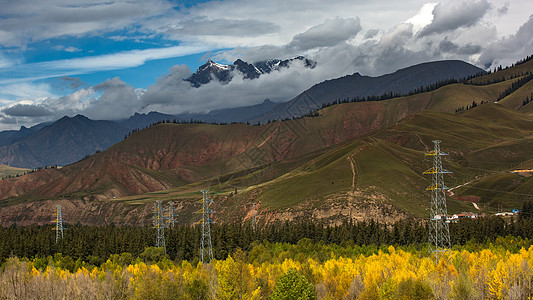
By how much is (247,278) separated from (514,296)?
35.5 m

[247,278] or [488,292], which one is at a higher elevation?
[247,278]

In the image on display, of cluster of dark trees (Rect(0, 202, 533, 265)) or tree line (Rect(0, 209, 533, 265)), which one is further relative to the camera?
cluster of dark trees (Rect(0, 202, 533, 265))

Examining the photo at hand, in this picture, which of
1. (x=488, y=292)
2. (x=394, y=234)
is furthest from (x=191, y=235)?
(x=488, y=292)

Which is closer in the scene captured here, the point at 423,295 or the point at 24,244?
the point at 423,295

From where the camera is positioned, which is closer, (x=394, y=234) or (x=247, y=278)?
(x=247, y=278)

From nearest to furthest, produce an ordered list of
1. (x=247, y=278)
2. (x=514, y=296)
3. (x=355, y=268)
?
(x=514, y=296) < (x=247, y=278) < (x=355, y=268)

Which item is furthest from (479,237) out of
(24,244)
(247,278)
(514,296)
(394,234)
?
(24,244)

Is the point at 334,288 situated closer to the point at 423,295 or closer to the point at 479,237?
the point at 423,295

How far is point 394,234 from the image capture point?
Answer: 174 meters

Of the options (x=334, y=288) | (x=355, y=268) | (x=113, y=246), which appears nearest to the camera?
(x=334, y=288)

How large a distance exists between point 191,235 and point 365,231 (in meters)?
60.6

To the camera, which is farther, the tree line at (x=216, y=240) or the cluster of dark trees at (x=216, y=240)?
the cluster of dark trees at (x=216, y=240)

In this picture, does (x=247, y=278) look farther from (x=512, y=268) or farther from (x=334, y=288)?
(x=512, y=268)

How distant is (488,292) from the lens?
252 feet
